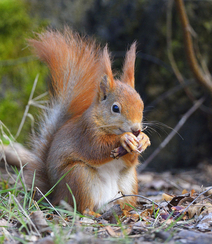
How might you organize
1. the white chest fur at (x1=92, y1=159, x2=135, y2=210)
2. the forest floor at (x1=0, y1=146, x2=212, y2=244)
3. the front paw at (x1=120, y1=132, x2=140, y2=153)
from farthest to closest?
1. the white chest fur at (x1=92, y1=159, x2=135, y2=210)
2. the front paw at (x1=120, y1=132, x2=140, y2=153)
3. the forest floor at (x1=0, y1=146, x2=212, y2=244)

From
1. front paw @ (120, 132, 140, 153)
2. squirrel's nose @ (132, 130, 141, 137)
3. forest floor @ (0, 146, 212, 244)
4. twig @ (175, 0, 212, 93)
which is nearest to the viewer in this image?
forest floor @ (0, 146, 212, 244)

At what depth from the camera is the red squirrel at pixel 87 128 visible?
6.44 feet

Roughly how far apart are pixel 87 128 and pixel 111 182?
1.32 ft

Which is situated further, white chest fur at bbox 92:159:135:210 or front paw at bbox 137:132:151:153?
white chest fur at bbox 92:159:135:210

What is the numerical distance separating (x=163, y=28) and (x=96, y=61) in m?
1.95

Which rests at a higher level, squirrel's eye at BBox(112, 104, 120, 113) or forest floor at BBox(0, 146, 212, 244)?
squirrel's eye at BBox(112, 104, 120, 113)

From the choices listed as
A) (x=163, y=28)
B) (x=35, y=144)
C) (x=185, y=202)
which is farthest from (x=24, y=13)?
(x=185, y=202)

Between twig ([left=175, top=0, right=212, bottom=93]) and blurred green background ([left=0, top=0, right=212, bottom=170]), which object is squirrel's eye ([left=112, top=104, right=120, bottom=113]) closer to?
twig ([left=175, top=0, right=212, bottom=93])

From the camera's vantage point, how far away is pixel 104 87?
2.11 meters

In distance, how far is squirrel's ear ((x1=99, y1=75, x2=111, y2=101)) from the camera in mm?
2084

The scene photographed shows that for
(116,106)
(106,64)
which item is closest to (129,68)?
(106,64)

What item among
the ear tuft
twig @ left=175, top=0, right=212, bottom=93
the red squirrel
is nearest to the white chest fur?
the red squirrel

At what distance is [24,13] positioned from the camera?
12.4 feet

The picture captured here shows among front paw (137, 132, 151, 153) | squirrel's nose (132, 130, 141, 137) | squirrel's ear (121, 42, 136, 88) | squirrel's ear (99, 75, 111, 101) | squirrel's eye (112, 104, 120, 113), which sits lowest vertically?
front paw (137, 132, 151, 153)
